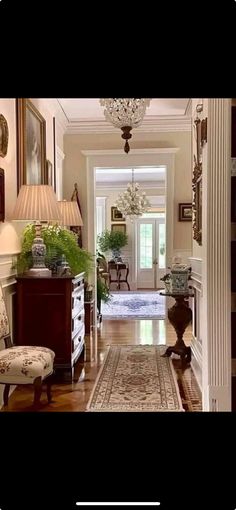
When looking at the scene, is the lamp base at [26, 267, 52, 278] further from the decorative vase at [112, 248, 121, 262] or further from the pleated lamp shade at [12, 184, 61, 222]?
the decorative vase at [112, 248, 121, 262]

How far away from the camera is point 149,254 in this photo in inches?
515

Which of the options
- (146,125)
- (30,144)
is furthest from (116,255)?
(30,144)

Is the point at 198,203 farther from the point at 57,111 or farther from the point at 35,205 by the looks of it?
the point at 57,111

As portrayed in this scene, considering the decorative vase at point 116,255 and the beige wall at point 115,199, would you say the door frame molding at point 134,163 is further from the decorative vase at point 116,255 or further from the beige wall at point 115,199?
the decorative vase at point 116,255

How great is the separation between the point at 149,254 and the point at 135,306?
3.94 meters

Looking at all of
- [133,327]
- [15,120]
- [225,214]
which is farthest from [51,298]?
[133,327]

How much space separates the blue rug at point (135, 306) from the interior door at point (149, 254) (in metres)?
1.19

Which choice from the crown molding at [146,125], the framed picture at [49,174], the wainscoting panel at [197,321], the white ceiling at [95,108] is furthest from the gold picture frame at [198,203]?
the crown molding at [146,125]

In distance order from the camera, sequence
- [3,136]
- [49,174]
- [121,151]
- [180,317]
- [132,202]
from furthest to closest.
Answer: [132,202]
[121,151]
[49,174]
[180,317]
[3,136]

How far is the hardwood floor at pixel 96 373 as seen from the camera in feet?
11.1

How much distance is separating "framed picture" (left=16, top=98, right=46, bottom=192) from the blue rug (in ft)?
11.9
